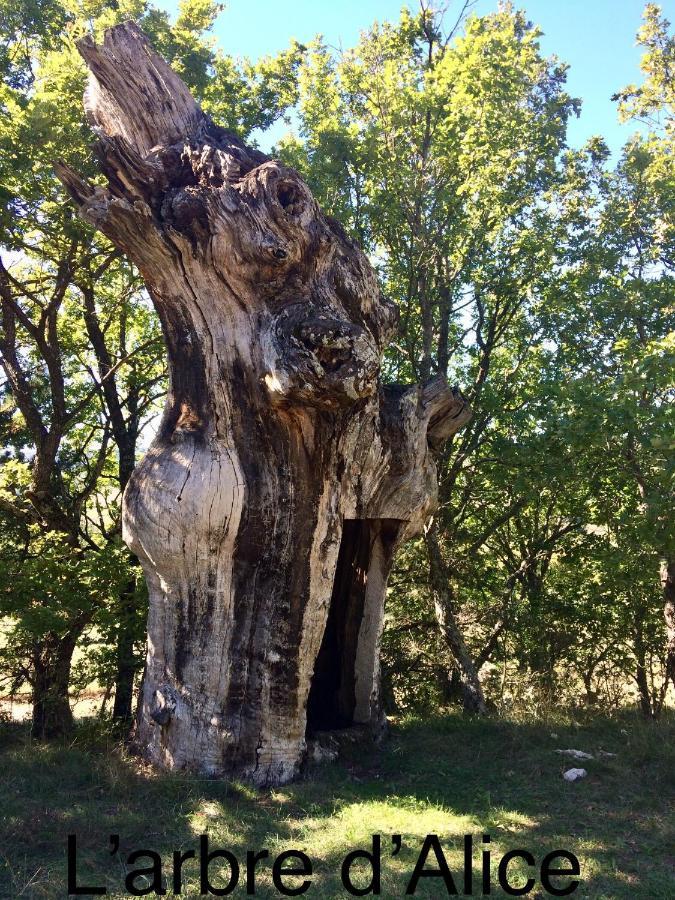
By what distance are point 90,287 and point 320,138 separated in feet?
12.1

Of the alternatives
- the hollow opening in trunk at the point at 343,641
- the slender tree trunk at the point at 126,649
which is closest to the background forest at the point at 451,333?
the slender tree trunk at the point at 126,649

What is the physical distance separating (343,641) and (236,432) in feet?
9.43

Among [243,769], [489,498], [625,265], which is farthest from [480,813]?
[625,265]

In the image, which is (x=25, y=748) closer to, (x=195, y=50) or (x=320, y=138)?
(x=320, y=138)

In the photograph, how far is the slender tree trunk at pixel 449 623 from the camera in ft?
28.5

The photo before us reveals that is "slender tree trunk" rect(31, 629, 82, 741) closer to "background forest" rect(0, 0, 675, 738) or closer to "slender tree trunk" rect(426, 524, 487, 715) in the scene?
"background forest" rect(0, 0, 675, 738)

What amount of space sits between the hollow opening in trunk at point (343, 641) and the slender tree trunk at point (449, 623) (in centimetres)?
160

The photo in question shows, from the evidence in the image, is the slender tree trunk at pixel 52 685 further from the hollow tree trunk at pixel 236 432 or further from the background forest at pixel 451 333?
the hollow tree trunk at pixel 236 432

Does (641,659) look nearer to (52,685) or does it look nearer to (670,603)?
(670,603)

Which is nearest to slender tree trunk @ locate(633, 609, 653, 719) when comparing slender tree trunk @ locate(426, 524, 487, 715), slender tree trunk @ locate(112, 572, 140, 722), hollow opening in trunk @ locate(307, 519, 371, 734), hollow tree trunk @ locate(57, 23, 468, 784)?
slender tree trunk @ locate(426, 524, 487, 715)

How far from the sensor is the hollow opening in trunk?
7.31 meters

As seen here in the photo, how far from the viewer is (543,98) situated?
995 cm

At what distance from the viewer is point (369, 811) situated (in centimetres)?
500

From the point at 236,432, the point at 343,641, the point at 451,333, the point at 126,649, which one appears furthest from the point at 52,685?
the point at 451,333
